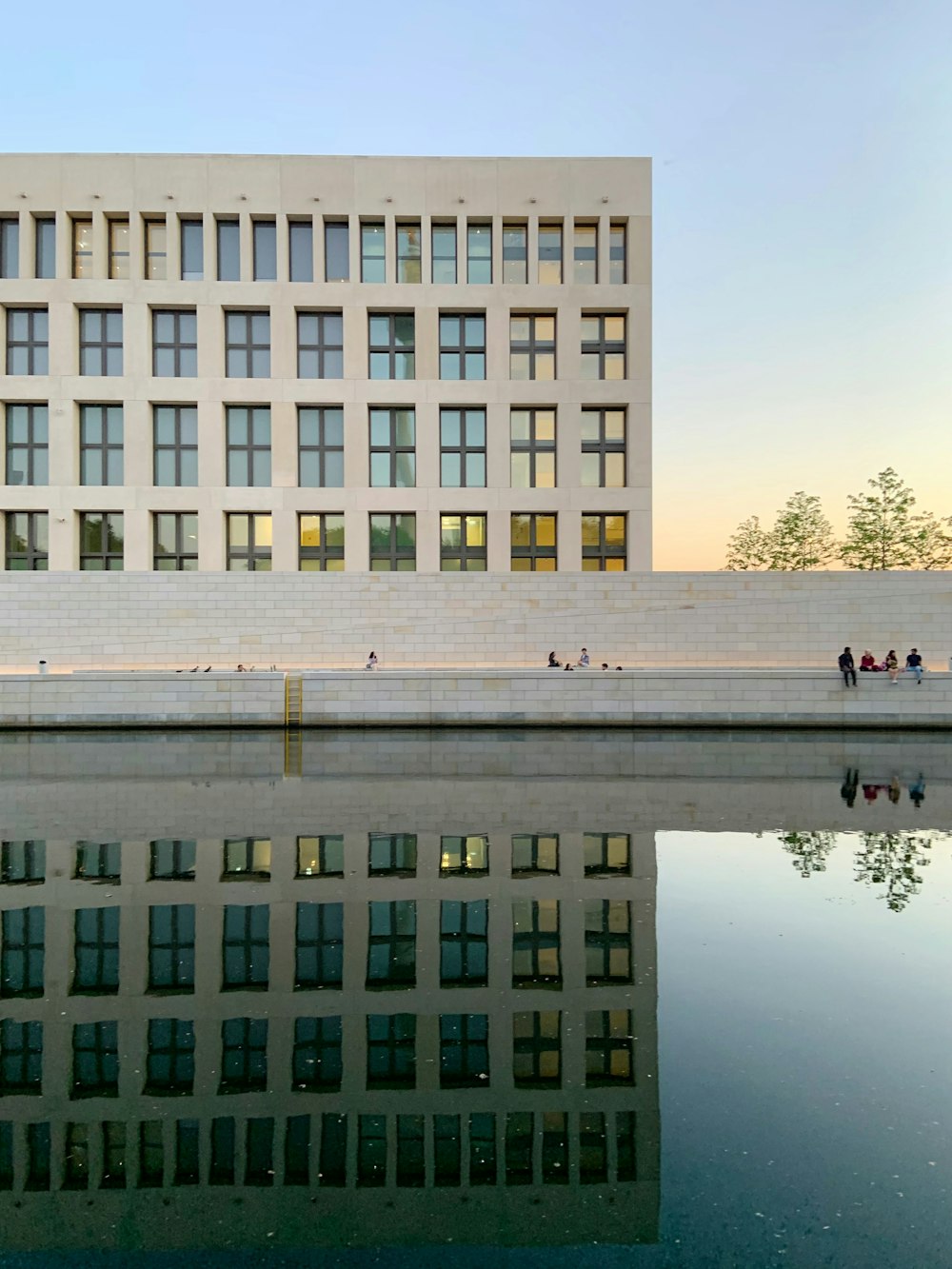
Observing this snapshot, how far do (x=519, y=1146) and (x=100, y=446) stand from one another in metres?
36.7

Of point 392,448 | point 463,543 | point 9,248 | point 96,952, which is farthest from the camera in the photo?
point 392,448

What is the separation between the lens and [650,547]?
115 feet

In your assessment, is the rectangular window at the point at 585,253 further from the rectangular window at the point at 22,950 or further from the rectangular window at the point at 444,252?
the rectangular window at the point at 22,950

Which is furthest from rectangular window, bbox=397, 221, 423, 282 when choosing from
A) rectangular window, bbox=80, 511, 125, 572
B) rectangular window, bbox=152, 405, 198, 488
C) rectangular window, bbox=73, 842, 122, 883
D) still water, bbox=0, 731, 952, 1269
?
rectangular window, bbox=73, 842, 122, 883

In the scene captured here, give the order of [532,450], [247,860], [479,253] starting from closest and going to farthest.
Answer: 1. [247,860]
2. [532,450]
3. [479,253]

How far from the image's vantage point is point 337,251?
36.0 m

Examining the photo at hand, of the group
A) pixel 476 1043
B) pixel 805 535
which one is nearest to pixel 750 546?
pixel 805 535

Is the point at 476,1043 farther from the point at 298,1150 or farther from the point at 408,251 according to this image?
the point at 408,251

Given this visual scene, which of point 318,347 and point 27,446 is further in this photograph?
point 318,347

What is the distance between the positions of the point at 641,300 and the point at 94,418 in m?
25.2

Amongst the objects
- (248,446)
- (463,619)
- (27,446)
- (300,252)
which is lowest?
(463,619)

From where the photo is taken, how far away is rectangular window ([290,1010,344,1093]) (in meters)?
5.14

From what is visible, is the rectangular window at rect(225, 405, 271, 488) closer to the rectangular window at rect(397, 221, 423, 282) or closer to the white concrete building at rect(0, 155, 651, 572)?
the white concrete building at rect(0, 155, 651, 572)

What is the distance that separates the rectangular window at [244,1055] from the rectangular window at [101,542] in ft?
107
